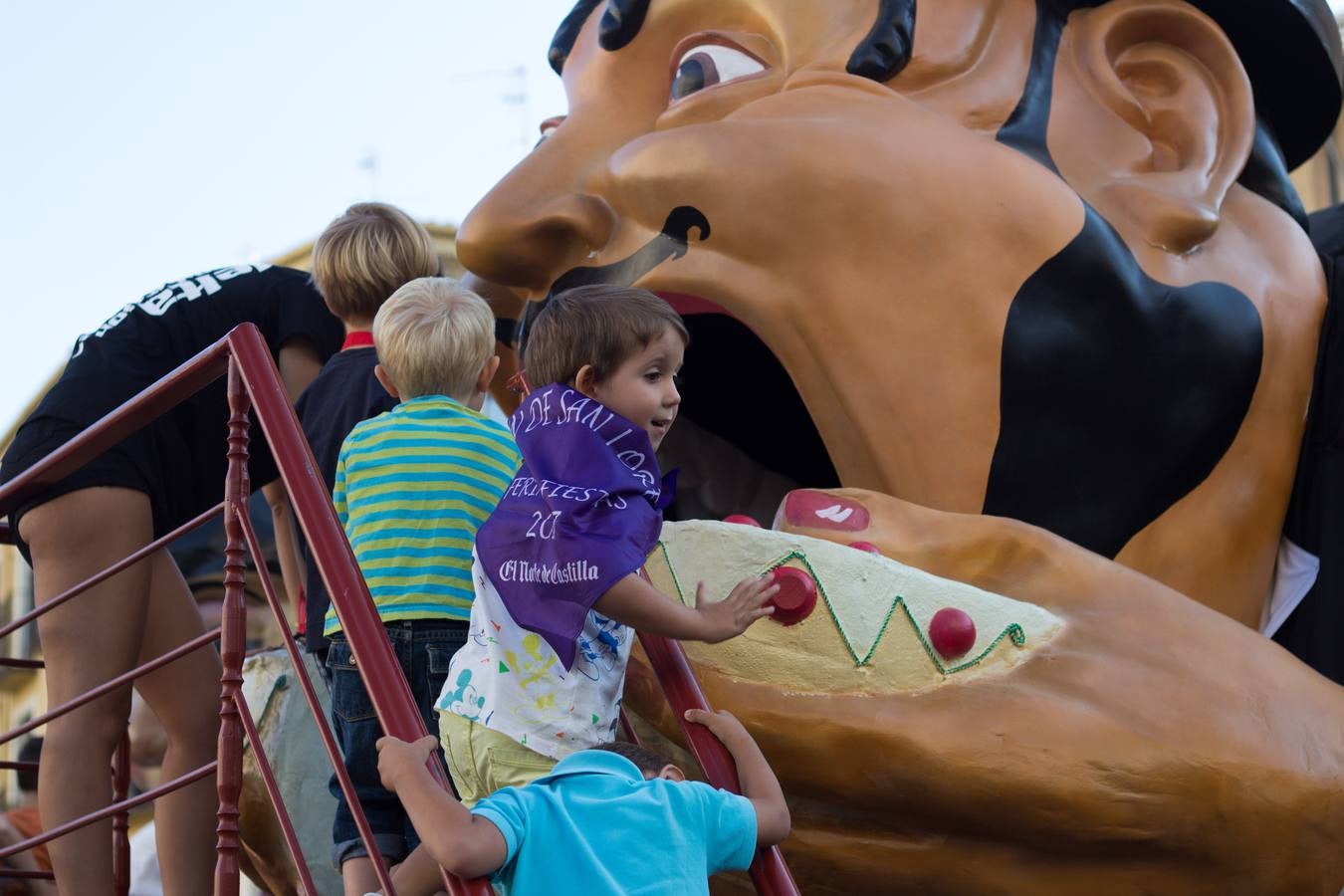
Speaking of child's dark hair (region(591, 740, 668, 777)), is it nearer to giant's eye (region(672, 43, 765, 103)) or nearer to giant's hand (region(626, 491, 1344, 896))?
giant's hand (region(626, 491, 1344, 896))

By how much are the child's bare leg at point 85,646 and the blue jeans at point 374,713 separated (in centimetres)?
39

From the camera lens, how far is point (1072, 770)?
234 centimetres

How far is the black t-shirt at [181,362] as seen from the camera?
103 inches

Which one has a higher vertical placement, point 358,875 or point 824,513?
point 824,513

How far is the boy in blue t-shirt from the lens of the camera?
1587mm

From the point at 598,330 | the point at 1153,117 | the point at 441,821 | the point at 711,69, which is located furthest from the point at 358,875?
the point at 1153,117

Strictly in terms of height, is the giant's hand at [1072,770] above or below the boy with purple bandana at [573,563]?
below

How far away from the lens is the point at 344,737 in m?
2.29

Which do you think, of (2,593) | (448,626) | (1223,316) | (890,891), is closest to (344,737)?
(448,626)

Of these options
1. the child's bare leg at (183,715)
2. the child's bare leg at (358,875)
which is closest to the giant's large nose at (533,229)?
the child's bare leg at (183,715)

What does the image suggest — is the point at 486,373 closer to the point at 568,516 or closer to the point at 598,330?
the point at 598,330

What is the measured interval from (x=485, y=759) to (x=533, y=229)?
57.4 inches

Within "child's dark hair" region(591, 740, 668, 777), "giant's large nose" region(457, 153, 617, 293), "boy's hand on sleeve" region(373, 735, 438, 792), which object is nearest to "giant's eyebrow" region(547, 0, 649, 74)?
"giant's large nose" region(457, 153, 617, 293)

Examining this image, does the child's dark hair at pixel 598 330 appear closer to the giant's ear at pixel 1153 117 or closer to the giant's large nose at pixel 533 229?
the giant's large nose at pixel 533 229
